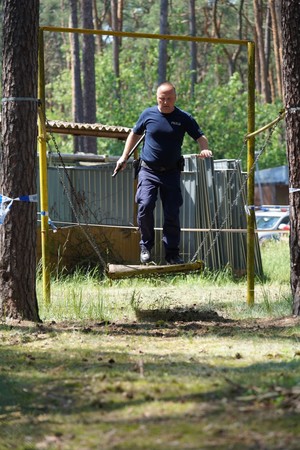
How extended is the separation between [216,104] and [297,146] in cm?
3555

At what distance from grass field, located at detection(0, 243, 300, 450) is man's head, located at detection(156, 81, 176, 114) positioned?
2.01 meters

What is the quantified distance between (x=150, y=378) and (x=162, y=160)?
14.4 ft

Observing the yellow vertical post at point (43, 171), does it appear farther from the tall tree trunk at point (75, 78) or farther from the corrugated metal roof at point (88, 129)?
the tall tree trunk at point (75, 78)

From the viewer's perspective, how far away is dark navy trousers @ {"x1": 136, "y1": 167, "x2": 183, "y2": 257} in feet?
37.3

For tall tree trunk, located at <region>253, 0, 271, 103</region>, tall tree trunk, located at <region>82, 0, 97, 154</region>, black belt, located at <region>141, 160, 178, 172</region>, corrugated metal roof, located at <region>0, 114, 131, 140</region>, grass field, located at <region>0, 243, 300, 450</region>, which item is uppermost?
tall tree trunk, located at <region>253, 0, 271, 103</region>

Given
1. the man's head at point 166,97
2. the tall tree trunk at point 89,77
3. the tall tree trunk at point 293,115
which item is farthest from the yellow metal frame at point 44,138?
the tall tree trunk at point 89,77

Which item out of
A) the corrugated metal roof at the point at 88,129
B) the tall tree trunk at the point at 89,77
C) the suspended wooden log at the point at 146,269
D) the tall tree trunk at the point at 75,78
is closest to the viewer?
the suspended wooden log at the point at 146,269

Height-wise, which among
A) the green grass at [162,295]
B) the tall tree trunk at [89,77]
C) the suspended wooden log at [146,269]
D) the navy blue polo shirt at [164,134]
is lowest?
the green grass at [162,295]

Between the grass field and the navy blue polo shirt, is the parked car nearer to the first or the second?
the grass field

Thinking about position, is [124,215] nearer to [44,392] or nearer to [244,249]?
[244,249]

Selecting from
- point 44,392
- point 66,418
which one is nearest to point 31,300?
point 44,392

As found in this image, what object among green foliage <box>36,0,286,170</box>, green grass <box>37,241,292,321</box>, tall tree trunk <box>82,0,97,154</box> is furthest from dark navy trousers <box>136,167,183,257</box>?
green foliage <box>36,0,286,170</box>

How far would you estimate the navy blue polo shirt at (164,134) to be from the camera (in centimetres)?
1133

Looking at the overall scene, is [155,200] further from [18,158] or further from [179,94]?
[179,94]
